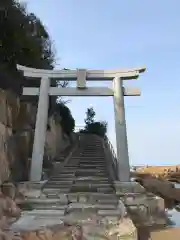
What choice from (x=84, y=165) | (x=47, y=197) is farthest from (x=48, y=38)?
(x=47, y=197)

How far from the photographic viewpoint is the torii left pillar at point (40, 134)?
12.2 m

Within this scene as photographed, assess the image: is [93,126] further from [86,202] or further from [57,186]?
[86,202]

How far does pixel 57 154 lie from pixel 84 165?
5.72 meters

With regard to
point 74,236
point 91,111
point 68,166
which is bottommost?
point 74,236

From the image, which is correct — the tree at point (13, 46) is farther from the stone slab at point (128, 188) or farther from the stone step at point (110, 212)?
→ the stone step at point (110, 212)

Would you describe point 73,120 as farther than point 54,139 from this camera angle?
Yes

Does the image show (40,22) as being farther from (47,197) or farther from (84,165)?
(47,197)

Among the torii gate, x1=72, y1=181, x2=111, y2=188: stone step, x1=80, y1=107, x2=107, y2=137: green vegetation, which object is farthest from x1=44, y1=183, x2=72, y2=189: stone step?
x1=80, y1=107, x2=107, y2=137: green vegetation

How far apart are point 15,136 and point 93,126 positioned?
1873cm

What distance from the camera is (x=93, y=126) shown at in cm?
3170

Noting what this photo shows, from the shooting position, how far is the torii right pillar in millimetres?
12453

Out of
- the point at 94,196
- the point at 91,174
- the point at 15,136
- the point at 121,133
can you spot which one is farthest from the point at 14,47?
the point at 94,196

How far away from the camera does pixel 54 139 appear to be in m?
21.0

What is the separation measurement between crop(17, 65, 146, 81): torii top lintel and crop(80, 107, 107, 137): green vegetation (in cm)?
1713
